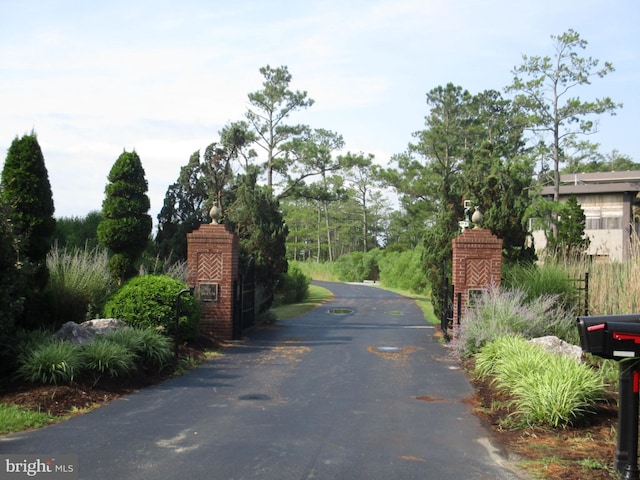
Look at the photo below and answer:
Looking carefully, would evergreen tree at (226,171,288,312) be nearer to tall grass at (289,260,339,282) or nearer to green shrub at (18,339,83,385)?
green shrub at (18,339,83,385)

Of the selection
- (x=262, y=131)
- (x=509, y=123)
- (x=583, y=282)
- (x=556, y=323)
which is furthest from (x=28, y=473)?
(x=509, y=123)

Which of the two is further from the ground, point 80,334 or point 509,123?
point 509,123

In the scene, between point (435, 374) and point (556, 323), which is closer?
point (435, 374)

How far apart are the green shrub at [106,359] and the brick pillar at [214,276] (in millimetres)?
4878

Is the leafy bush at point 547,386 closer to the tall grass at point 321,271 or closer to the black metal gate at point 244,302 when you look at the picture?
the black metal gate at point 244,302

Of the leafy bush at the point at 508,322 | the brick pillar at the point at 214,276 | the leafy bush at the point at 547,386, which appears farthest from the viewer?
the brick pillar at the point at 214,276

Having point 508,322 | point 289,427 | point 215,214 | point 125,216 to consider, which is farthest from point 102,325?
point 508,322

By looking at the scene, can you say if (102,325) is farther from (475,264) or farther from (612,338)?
(612,338)

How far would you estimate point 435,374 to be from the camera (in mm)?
10469

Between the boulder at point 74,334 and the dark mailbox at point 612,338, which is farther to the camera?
the boulder at point 74,334

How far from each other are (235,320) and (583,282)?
304 inches

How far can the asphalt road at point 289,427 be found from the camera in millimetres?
5574

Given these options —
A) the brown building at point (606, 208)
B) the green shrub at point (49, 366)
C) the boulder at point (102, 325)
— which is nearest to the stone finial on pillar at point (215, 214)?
the boulder at point (102, 325)

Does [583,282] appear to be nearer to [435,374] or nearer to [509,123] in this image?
[435,374]
